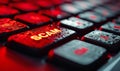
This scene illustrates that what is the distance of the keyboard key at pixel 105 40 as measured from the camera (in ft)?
1.49

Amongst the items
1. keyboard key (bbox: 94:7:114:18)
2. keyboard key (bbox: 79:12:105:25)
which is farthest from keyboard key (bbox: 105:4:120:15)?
keyboard key (bbox: 79:12:105:25)

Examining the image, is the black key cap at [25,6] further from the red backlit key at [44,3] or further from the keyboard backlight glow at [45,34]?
the keyboard backlight glow at [45,34]

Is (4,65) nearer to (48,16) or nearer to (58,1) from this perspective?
(48,16)

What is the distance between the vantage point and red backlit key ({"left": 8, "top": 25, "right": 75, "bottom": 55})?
0.40 m

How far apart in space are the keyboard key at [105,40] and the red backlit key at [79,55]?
3 cm

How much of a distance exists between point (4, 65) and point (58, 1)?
45 cm

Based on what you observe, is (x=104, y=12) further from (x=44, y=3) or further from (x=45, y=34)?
(x=45, y=34)

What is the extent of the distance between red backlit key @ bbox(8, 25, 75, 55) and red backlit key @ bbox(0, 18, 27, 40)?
22 millimetres

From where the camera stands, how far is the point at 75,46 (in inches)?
16.5

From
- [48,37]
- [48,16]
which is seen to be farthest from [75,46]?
[48,16]

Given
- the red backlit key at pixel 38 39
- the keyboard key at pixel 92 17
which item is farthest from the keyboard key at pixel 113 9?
the red backlit key at pixel 38 39

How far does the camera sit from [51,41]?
0.43 m

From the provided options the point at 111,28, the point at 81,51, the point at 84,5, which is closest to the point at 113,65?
the point at 81,51

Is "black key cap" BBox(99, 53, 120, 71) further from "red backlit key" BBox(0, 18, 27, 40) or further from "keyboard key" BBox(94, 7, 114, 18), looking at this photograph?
"keyboard key" BBox(94, 7, 114, 18)
